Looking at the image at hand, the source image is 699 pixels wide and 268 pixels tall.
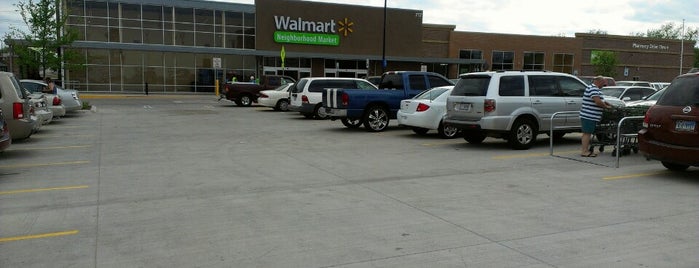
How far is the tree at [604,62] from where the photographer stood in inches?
2373

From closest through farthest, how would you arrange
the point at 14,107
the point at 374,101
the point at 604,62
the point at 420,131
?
the point at 14,107, the point at 420,131, the point at 374,101, the point at 604,62

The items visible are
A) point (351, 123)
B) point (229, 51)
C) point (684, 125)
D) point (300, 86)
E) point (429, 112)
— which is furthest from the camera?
point (229, 51)

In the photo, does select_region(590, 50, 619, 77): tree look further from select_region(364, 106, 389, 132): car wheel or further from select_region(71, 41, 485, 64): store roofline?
select_region(364, 106, 389, 132): car wheel

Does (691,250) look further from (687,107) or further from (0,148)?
(0,148)

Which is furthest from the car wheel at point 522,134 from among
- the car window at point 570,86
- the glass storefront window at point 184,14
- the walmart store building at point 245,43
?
the glass storefront window at point 184,14

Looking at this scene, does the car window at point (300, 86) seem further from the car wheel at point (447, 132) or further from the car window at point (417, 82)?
the car wheel at point (447, 132)

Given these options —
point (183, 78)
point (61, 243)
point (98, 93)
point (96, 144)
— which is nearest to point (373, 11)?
point (183, 78)

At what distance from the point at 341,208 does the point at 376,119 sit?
9796 millimetres

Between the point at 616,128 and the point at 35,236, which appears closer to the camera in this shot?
the point at 35,236

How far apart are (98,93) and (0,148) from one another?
35.2 m

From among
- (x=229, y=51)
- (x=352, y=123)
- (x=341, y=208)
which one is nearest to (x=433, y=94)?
(x=352, y=123)

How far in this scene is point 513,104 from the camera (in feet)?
39.4

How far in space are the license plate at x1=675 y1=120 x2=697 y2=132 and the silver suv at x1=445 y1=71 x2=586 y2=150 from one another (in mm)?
3915

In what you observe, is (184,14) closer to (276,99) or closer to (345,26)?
(345,26)
